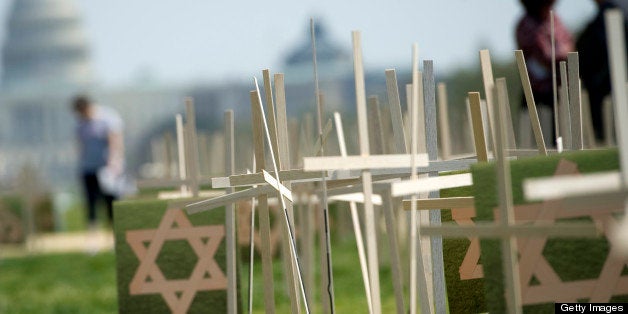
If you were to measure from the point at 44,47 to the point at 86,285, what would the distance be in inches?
3624

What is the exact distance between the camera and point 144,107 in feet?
279

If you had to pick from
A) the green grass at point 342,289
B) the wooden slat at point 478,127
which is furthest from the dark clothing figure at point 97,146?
the wooden slat at point 478,127

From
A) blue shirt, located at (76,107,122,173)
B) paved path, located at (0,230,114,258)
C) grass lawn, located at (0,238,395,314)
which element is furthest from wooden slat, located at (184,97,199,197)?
paved path, located at (0,230,114,258)

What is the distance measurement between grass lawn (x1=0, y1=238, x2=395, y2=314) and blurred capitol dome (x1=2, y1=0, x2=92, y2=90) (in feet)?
266

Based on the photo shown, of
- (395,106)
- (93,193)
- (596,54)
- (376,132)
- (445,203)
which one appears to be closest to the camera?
(445,203)

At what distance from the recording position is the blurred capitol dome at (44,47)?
9725 centimetres

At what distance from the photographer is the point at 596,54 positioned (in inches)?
328

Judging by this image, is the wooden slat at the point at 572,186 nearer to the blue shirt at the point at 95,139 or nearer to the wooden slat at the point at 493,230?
the wooden slat at the point at 493,230

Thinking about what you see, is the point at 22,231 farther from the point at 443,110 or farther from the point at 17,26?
the point at 17,26

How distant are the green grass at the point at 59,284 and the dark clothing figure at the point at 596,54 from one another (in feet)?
11.2

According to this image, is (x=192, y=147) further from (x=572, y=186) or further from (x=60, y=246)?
(x=60, y=246)

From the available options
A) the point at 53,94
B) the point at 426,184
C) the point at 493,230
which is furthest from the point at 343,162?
the point at 53,94

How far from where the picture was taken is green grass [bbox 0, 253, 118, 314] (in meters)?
9.80

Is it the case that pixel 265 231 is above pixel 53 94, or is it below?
below
